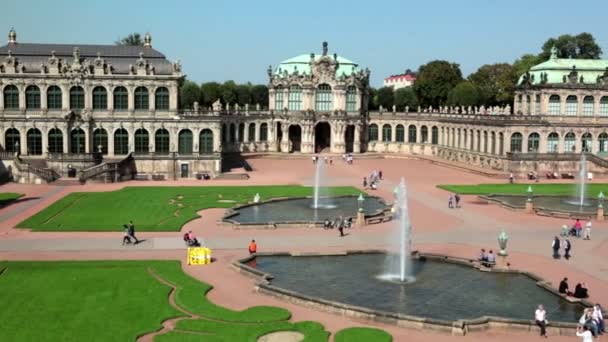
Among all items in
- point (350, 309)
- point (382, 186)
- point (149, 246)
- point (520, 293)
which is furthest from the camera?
point (382, 186)

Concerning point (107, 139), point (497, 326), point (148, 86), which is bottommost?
point (497, 326)

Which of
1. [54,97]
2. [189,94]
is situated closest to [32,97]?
[54,97]

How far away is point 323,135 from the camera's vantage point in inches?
5408

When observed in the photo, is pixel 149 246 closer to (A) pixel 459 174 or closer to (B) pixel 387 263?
(B) pixel 387 263

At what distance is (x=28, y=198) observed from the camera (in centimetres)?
7431

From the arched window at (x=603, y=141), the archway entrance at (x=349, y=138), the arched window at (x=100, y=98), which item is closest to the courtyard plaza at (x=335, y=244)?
the arched window at (x=100, y=98)

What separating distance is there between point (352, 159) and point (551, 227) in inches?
2469

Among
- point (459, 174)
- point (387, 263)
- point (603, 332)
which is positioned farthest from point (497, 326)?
point (459, 174)

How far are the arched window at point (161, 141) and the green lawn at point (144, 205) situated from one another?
17117 millimetres

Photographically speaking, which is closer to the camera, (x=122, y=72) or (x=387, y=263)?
(x=387, y=263)

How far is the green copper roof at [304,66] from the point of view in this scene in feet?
438

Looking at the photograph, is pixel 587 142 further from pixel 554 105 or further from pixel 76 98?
pixel 76 98

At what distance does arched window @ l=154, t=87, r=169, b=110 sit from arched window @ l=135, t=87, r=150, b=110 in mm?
1188

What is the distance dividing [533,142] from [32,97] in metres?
74.2
